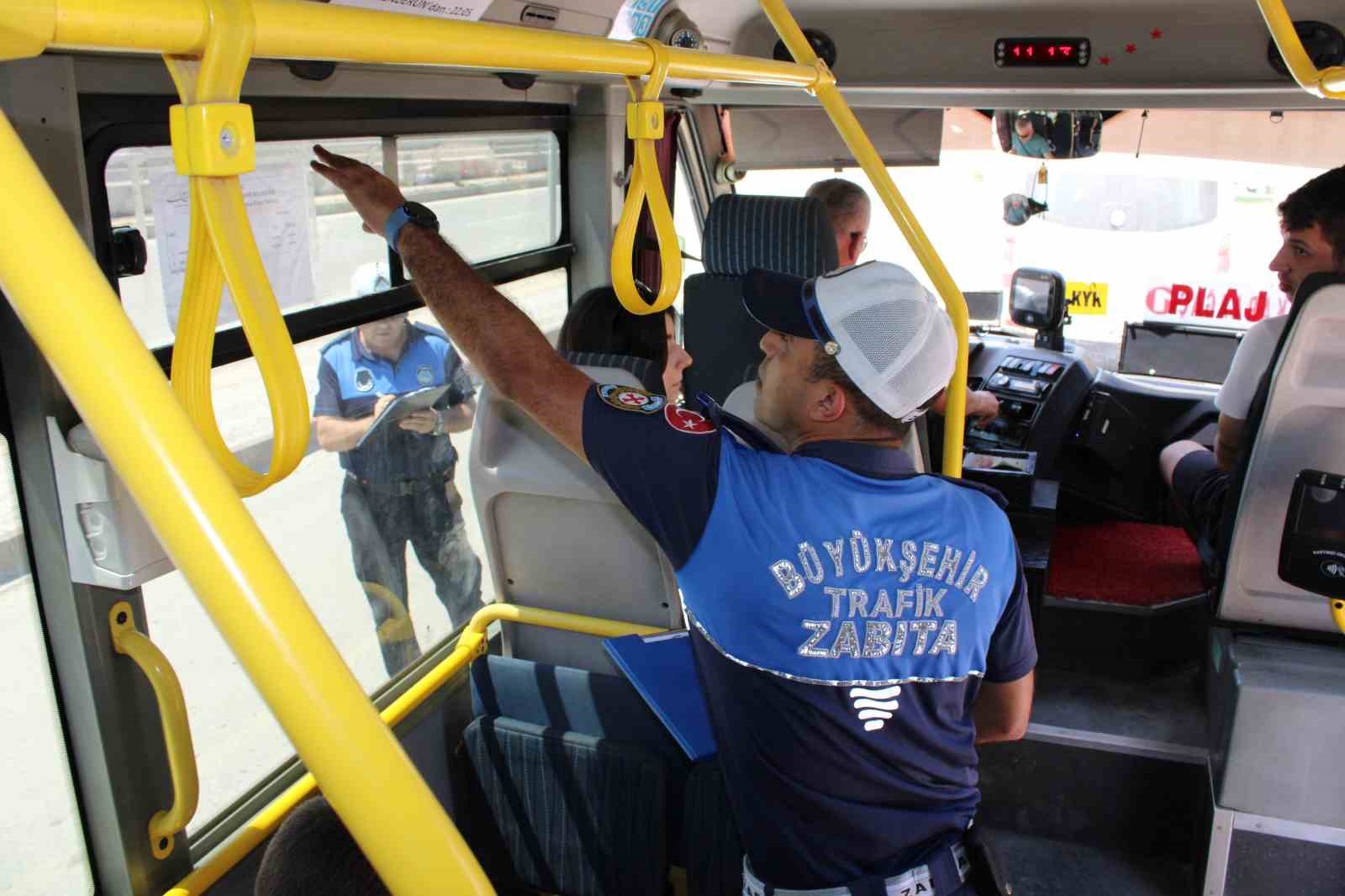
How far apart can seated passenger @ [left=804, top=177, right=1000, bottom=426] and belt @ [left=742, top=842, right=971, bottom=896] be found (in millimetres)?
2898

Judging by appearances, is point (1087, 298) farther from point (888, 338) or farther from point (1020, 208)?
point (888, 338)

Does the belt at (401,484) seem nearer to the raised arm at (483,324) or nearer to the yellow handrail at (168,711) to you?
the yellow handrail at (168,711)

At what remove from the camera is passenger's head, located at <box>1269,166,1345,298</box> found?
3.37m

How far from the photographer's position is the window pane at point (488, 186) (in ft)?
10.4

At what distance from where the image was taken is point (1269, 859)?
284cm

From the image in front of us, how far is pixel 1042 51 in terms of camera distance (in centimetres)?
370

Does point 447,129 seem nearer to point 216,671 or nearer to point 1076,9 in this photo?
point 216,671

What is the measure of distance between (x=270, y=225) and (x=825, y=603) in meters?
1.53

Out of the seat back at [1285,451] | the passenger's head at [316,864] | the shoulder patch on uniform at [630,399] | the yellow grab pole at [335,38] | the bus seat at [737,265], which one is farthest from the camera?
the bus seat at [737,265]

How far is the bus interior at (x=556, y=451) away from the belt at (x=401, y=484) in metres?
0.09

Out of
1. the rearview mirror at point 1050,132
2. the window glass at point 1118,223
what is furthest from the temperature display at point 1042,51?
the window glass at point 1118,223

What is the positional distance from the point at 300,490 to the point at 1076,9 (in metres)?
3.01

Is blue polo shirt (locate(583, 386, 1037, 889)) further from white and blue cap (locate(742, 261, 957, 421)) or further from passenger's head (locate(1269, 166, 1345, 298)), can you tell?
passenger's head (locate(1269, 166, 1345, 298))

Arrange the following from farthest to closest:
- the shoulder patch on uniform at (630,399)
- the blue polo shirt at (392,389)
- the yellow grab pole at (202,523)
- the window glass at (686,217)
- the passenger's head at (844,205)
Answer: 1. the window glass at (686,217)
2. the passenger's head at (844,205)
3. the blue polo shirt at (392,389)
4. the shoulder patch on uniform at (630,399)
5. the yellow grab pole at (202,523)
